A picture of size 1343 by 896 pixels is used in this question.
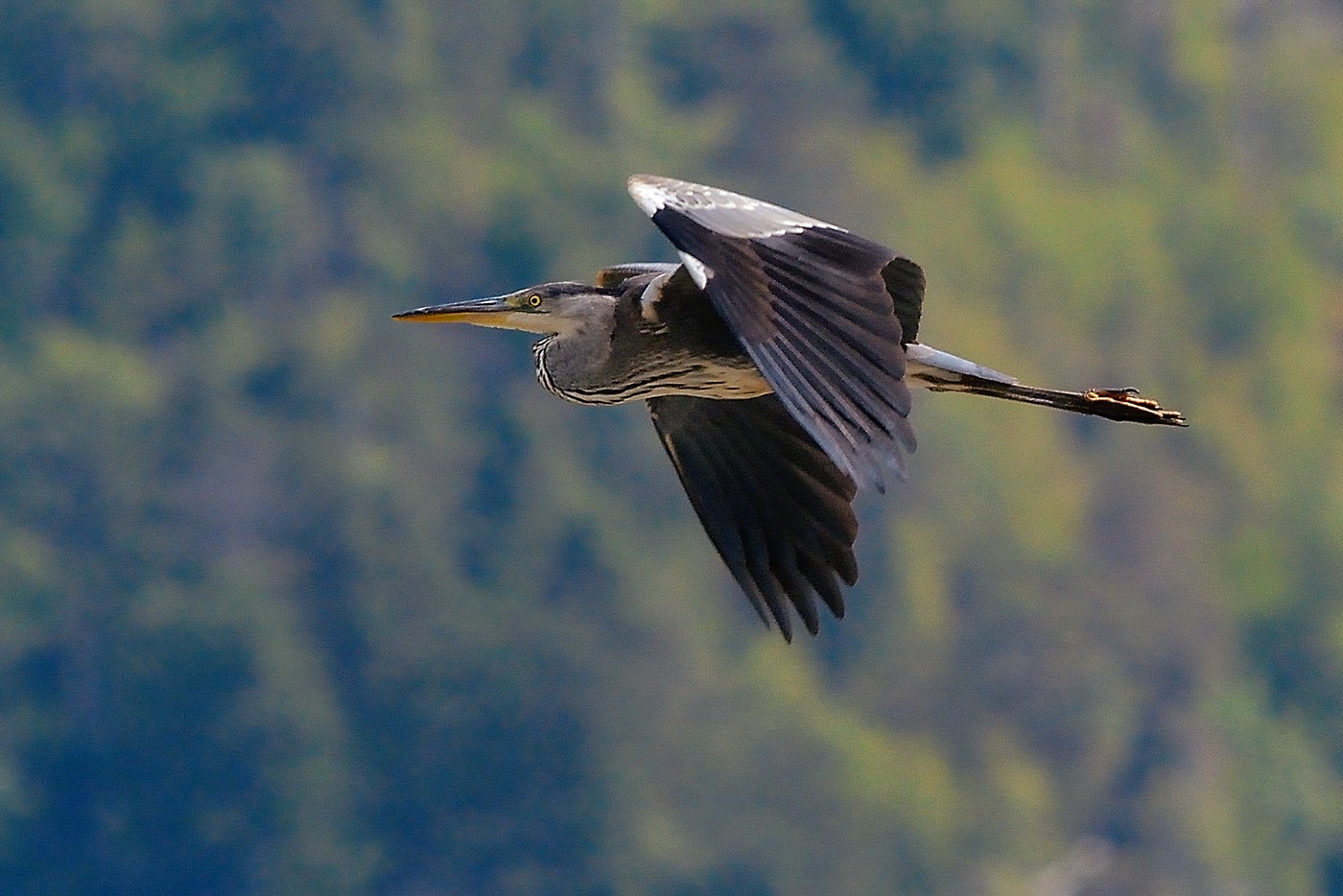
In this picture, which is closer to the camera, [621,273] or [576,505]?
[621,273]

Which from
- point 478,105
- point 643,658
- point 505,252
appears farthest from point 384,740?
point 478,105

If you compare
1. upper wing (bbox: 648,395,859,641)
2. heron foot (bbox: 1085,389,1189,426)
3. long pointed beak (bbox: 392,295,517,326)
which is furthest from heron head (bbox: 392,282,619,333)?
heron foot (bbox: 1085,389,1189,426)

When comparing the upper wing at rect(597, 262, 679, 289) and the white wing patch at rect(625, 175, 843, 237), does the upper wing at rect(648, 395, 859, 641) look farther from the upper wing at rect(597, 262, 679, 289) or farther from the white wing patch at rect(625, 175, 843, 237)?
the white wing patch at rect(625, 175, 843, 237)

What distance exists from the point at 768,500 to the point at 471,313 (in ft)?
3.46

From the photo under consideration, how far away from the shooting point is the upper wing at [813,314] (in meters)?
6.71

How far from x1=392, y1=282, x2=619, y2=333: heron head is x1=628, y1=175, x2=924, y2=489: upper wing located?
80 centimetres

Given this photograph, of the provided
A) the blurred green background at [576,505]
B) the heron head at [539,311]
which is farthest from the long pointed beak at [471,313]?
the blurred green background at [576,505]

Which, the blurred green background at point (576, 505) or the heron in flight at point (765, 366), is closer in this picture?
the heron in flight at point (765, 366)

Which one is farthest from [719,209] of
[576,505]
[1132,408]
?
[576,505]

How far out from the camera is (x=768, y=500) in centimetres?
830

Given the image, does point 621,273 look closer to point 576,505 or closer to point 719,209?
point 719,209

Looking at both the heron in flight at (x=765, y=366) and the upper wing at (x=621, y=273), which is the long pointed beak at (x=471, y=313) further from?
the upper wing at (x=621, y=273)

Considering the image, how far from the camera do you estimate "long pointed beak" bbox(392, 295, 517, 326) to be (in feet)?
26.1

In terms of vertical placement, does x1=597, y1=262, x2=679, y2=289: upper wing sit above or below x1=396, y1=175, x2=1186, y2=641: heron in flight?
above
